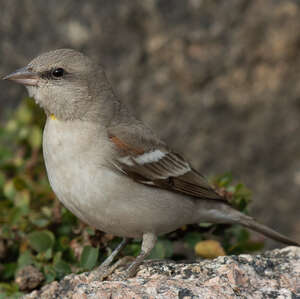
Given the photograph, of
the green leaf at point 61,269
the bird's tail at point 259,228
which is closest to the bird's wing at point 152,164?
the bird's tail at point 259,228

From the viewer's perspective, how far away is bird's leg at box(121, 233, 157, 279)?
392 cm

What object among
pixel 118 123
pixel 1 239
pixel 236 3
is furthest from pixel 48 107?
pixel 236 3

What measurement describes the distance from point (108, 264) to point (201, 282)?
96 cm

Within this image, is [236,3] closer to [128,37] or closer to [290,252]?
[128,37]

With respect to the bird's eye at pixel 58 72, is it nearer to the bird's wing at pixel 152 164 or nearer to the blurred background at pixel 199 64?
the bird's wing at pixel 152 164

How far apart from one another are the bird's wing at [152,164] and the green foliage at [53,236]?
382mm

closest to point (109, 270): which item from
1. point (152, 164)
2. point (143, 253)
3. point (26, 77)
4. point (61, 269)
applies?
point (143, 253)

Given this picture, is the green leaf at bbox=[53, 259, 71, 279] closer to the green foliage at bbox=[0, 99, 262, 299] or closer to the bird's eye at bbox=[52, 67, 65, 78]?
the green foliage at bbox=[0, 99, 262, 299]

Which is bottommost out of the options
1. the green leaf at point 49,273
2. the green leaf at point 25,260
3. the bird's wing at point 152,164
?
the green leaf at point 49,273

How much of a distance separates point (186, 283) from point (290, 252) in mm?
1059

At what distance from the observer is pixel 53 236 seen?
4.47 m

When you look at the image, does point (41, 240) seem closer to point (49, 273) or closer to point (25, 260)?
point (25, 260)

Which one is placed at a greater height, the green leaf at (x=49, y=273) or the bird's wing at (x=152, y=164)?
the bird's wing at (x=152, y=164)

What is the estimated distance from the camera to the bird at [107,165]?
13.2 ft
